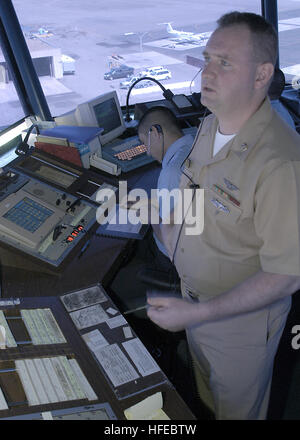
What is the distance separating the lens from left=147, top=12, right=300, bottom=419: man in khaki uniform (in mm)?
1206

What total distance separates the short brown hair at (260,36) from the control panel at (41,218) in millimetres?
1196

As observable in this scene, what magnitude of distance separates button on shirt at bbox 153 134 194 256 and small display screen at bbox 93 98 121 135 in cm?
100

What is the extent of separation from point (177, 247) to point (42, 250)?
682 mm

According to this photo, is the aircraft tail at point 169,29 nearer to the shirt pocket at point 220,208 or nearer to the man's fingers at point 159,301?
the shirt pocket at point 220,208

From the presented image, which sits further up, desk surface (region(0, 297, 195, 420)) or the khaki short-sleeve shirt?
the khaki short-sleeve shirt

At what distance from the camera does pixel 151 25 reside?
11.7ft

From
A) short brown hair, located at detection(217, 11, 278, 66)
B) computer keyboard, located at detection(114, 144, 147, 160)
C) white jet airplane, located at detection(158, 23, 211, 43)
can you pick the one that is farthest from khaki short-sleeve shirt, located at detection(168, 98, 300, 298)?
white jet airplane, located at detection(158, 23, 211, 43)

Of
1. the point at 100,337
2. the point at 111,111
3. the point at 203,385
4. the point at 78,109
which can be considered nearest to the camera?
the point at 100,337

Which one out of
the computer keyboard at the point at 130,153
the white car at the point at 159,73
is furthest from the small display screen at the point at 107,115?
the white car at the point at 159,73

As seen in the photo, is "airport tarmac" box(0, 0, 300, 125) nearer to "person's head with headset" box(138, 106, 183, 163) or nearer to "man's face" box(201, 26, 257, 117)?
"person's head with headset" box(138, 106, 183, 163)

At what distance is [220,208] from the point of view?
1.38 meters

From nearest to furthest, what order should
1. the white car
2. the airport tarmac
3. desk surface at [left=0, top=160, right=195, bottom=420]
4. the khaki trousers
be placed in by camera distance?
1. the khaki trousers
2. desk surface at [left=0, top=160, right=195, bottom=420]
3. the airport tarmac
4. the white car
